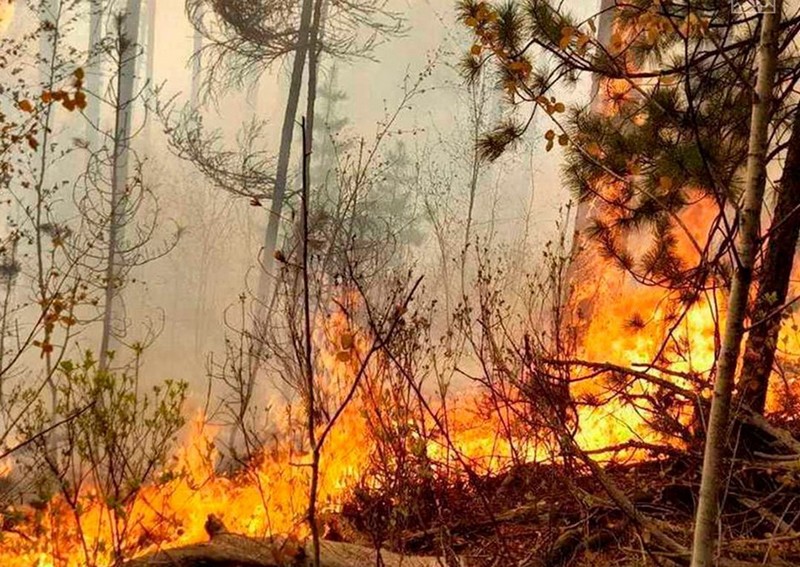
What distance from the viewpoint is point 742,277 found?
1.03 m

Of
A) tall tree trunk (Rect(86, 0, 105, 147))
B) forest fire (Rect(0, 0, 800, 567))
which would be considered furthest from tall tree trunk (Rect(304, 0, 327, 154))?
tall tree trunk (Rect(86, 0, 105, 147))

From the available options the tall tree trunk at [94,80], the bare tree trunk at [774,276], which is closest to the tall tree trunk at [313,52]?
the tall tree trunk at [94,80]

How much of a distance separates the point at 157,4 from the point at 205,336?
4163 mm

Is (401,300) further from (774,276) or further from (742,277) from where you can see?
(742,277)

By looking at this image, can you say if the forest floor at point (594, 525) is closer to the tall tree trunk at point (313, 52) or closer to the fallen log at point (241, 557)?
the fallen log at point (241, 557)

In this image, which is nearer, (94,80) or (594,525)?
(594,525)

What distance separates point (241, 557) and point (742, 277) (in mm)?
2125

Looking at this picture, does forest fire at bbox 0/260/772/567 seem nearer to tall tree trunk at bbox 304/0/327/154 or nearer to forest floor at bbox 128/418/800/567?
forest floor at bbox 128/418/800/567

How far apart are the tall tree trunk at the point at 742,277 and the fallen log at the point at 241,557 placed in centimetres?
163

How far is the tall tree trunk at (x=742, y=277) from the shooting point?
1.03 m

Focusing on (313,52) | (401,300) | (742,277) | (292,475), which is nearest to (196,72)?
(313,52)

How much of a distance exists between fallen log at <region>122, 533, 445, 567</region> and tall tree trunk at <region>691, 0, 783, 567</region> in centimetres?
163

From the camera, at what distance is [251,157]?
6840 mm

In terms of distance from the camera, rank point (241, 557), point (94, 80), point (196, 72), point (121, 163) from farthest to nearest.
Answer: point (94, 80) < point (196, 72) < point (121, 163) < point (241, 557)
